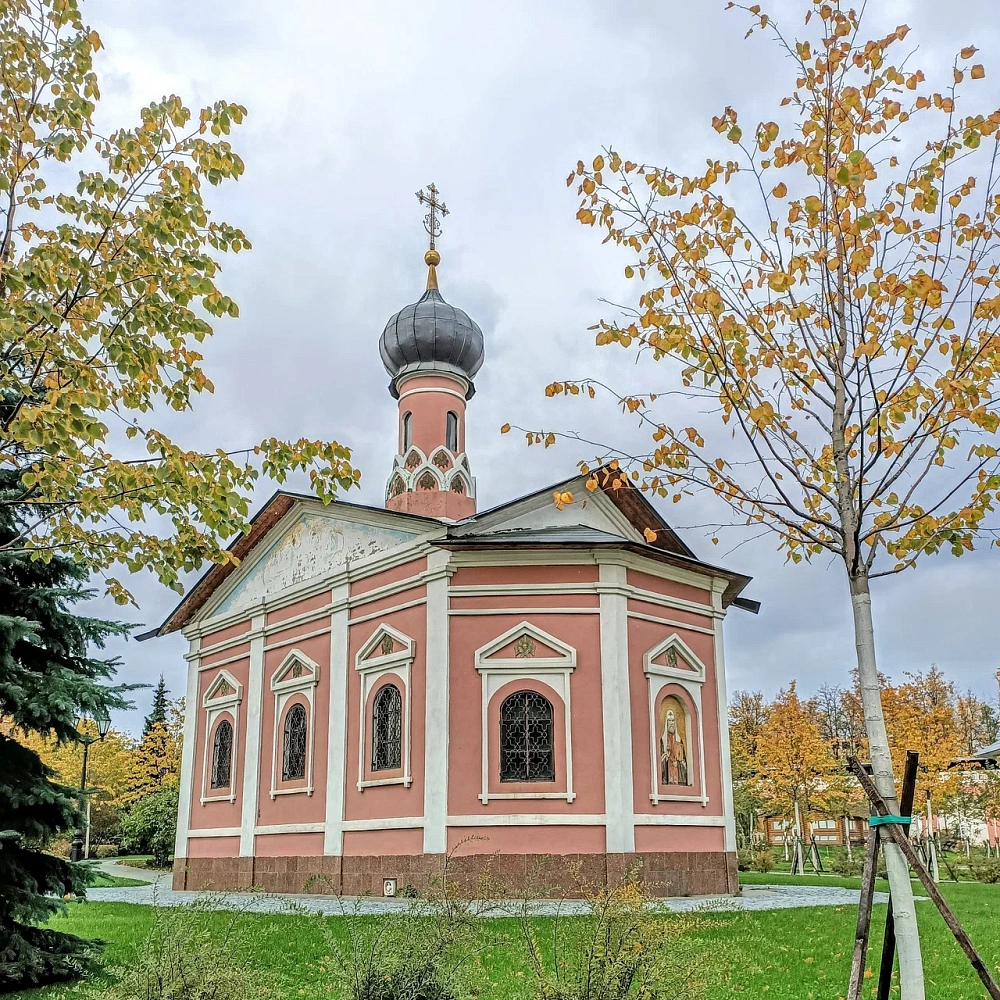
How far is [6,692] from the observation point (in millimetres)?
7965

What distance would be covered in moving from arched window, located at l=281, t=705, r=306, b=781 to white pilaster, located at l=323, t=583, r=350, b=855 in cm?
118

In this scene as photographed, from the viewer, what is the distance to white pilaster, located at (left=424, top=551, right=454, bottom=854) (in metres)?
15.1

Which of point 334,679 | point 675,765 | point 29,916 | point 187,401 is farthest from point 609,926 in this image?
point 334,679

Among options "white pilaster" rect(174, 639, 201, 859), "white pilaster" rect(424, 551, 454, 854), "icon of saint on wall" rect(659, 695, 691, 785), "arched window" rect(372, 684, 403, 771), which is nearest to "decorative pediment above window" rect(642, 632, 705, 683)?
"icon of saint on wall" rect(659, 695, 691, 785)

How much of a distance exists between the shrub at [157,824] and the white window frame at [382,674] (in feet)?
37.4

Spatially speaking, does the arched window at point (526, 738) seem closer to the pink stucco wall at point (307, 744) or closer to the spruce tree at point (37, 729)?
the pink stucco wall at point (307, 744)

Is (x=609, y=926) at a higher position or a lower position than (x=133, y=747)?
lower

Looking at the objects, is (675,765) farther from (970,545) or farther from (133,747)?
(133,747)

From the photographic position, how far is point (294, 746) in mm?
18828

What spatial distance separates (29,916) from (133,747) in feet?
112

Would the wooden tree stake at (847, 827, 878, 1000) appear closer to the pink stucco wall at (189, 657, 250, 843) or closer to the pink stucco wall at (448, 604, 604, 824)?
the pink stucco wall at (448, 604, 604, 824)

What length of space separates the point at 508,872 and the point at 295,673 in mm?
6431

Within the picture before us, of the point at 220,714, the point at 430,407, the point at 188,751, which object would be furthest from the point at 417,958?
the point at 188,751

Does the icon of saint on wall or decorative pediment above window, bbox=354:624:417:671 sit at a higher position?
decorative pediment above window, bbox=354:624:417:671
